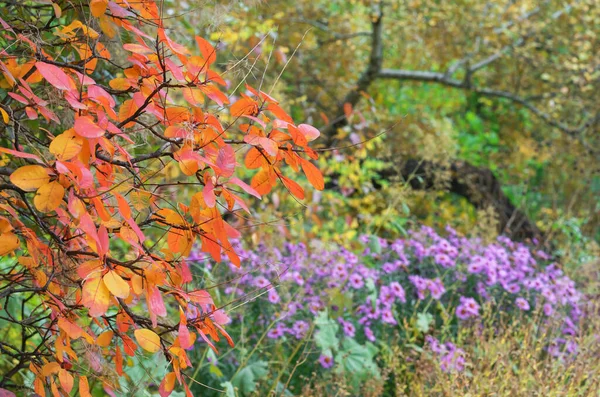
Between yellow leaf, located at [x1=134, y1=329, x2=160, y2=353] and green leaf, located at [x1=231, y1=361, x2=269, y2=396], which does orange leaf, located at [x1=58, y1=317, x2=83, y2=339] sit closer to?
yellow leaf, located at [x1=134, y1=329, x2=160, y2=353]

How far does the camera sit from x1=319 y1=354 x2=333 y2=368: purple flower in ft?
9.83

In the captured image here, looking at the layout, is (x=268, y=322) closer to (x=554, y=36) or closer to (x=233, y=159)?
(x=233, y=159)

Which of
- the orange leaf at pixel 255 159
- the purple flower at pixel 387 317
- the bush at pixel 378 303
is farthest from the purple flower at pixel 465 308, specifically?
the orange leaf at pixel 255 159

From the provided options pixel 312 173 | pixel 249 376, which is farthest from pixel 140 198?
pixel 249 376

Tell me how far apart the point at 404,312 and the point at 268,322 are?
0.78 m

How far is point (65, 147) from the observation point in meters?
1.13

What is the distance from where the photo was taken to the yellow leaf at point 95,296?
1109mm

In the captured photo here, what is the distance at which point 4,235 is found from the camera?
1246mm

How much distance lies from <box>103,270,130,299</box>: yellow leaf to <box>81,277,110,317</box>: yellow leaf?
0.05 ft

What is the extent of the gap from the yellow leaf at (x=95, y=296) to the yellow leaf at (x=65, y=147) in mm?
191

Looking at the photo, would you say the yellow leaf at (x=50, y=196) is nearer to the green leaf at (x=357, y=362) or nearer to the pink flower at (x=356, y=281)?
the green leaf at (x=357, y=362)

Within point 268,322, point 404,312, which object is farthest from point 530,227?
point 268,322

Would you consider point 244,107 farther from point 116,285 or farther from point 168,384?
point 168,384

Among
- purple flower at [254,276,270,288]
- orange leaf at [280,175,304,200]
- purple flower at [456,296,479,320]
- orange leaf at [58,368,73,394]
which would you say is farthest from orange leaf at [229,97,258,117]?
purple flower at [456,296,479,320]
